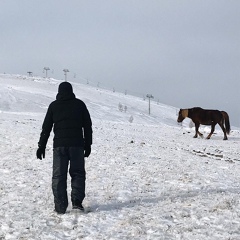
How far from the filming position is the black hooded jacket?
6.59 metres

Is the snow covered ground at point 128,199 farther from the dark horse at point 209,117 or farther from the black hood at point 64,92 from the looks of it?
the dark horse at point 209,117

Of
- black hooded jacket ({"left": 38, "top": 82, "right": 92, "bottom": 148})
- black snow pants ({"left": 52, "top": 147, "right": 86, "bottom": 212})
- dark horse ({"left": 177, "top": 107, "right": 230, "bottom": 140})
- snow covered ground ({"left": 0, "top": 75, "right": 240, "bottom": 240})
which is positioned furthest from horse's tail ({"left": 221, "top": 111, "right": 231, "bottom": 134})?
black snow pants ({"left": 52, "top": 147, "right": 86, "bottom": 212})

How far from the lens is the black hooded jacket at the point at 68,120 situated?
6586 mm

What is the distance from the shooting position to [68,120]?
260 inches

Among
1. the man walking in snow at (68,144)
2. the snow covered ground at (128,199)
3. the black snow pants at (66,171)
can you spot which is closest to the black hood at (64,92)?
the man walking in snow at (68,144)

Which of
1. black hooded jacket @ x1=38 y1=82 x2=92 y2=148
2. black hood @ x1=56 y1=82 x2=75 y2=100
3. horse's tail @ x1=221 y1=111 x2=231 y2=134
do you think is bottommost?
horse's tail @ x1=221 y1=111 x2=231 y2=134

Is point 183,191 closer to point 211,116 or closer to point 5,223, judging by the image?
point 5,223

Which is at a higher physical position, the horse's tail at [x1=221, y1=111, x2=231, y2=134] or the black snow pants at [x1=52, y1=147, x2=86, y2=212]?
the black snow pants at [x1=52, y1=147, x2=86, y2=212]

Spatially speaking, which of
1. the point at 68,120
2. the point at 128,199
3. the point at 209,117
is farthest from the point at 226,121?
the point at 68,120

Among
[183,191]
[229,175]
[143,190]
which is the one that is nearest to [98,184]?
[143,190]

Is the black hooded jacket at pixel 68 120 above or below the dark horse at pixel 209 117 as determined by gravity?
above

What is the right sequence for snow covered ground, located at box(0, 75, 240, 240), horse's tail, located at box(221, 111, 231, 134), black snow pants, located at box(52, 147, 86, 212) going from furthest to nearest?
horse's tail, located at box(221, 111, 231, 134)
black snow pants, located at box(52, 147, 86, 212)
snow covered ground, located at box(0, 75, 240, 240)

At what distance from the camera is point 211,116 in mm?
26531

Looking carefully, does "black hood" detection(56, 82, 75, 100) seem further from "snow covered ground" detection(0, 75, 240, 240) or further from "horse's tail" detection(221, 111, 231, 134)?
"horse's tail" detection(221, 111, 231, 134)
